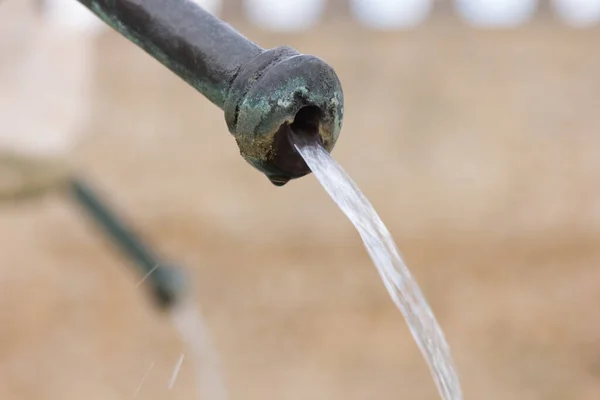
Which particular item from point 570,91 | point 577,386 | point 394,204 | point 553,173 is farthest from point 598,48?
point 577,386

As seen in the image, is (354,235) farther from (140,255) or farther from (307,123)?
(307,123)

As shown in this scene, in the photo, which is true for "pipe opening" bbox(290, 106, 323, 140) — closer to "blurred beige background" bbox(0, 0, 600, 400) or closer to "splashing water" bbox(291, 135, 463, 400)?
"splashing water" bbox(291, 135, 463, 400)

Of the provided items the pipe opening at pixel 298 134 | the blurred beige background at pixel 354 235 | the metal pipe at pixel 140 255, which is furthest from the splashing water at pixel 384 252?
the blurred beige background at pixel 354 235

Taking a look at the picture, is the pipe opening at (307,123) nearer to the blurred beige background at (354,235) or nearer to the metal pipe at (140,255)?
the metal pipe at (140,255)

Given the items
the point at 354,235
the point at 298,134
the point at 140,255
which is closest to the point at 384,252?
the point at 298,134

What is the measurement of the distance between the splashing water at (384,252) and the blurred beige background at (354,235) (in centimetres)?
320

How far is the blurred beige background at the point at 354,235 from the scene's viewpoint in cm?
368

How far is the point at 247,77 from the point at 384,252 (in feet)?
0.42

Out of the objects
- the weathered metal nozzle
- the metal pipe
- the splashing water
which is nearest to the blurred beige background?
the metal pipe

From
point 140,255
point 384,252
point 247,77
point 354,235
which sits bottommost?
point 384,252

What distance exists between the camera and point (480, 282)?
3.80 metres

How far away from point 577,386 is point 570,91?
1.44 m

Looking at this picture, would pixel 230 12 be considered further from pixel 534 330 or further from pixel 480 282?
pixel 534 330

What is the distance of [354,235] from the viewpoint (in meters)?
3.92
